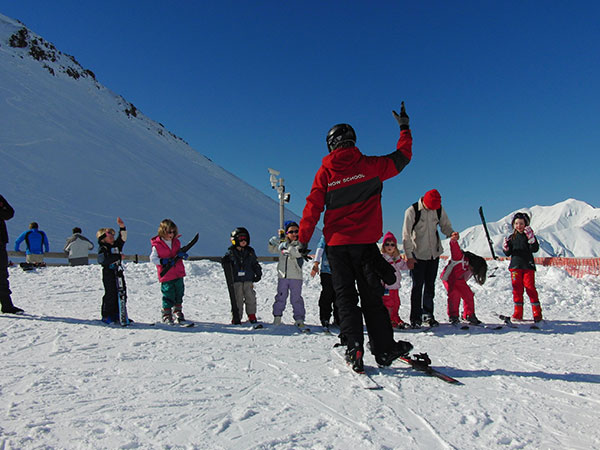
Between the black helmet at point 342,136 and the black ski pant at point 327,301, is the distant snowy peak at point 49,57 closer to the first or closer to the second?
the black ski pant at point 327,301

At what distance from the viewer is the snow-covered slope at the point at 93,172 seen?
22.1 m

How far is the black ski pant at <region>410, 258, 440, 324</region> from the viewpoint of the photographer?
5273mm

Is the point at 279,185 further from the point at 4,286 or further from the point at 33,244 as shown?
the point at 4,286

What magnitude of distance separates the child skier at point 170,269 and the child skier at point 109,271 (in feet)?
1.63

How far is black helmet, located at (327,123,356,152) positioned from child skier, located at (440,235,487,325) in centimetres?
291

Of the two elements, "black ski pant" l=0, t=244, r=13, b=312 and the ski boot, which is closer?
the ski boot

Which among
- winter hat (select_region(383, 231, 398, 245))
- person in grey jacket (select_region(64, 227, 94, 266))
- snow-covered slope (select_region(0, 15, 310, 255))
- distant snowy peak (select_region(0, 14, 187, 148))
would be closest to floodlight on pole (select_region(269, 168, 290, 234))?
snow-covered slope (select_region(0, 15, 310, 255))

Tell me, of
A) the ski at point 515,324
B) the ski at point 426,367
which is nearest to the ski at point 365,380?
the ski at point 426,367

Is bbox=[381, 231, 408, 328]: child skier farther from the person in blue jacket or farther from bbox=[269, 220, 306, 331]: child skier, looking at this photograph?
Answer: the person in blue jacket

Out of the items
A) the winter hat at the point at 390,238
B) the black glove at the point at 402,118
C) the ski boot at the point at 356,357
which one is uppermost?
the black glove at the point at 402,118

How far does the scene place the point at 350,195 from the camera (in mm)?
3117


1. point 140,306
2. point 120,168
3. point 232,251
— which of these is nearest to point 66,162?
point 120,168

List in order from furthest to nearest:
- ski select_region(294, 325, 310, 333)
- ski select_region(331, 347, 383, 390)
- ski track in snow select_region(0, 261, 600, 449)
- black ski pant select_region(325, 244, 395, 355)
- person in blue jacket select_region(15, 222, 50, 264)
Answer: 1. person in blue jacket select_region(15, 222, 50, 264)
2. ski select_region(294, 325, 310, 333)
3. black ski pant select_region(325, 244, 395, 355)
4. ski select_region(331, 347, 383, 390)
5. ski track in snow select_region(0, 261, 600, 449)

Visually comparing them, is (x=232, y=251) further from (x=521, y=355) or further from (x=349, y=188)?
(x=521, y=355)
